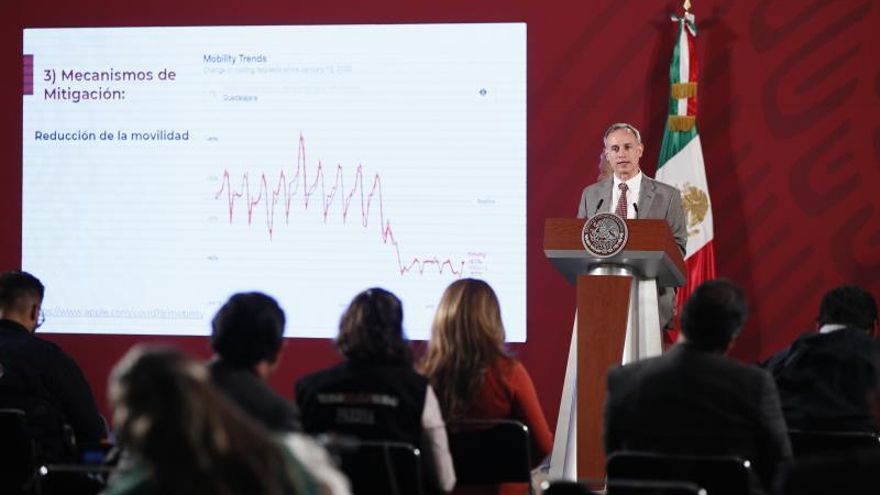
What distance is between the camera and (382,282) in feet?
22.2

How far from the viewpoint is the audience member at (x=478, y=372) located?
3766 millimetres

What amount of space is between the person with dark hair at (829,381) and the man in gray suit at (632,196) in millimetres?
1394

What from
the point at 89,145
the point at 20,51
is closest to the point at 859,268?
the point at 89,145

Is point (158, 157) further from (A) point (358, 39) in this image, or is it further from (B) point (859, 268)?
(B) point (859, 268)

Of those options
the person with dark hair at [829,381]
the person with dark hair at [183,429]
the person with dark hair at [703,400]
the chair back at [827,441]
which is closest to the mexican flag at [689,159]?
the person with dark hair at [829,381]

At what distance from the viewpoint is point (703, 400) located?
3061mm

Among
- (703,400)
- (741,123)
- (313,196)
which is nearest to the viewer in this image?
(703,400)

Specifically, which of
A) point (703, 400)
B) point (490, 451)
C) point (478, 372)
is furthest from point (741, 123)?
point (703, 400)

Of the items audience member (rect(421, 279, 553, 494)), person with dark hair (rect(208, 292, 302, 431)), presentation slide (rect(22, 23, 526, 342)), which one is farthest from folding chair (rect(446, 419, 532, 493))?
presentation slide (rect(22, 23, 526, 342))

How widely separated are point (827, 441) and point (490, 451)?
1020 millimetres

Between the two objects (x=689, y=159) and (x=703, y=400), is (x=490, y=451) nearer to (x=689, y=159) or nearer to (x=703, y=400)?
(x=703, y=400)

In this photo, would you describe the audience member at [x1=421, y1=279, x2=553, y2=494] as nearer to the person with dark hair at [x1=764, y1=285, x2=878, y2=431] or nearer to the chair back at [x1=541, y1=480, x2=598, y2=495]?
the person with dark hair at [x1=764, y1=285, x2=878, y2=431]

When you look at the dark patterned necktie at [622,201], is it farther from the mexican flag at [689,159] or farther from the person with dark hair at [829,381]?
the person with dark hair at [829,381]

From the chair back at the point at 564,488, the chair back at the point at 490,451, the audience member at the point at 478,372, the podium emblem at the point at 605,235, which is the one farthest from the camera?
the podium emblem at the point at 605,235
